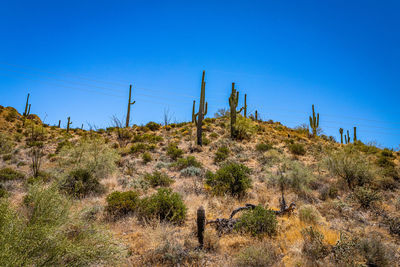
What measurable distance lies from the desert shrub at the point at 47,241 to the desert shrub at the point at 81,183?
3.93 meters

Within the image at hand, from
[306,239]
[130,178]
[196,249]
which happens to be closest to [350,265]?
[306,239]

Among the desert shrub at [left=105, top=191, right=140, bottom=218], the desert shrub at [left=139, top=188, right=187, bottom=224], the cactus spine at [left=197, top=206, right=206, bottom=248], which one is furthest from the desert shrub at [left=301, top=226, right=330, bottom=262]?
the desert shrub at [left=105, top=191, right=140, bottom=218]

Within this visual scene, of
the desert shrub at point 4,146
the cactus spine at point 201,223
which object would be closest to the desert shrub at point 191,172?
the cactus spine at point 201,223

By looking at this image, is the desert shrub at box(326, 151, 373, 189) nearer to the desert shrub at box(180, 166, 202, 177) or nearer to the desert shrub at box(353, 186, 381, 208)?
the desert shrub at box(353, 186, 381, 208)

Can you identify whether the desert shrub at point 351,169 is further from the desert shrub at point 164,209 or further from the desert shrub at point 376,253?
the desert shrub at point 164,209

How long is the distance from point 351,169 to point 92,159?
10858 mm

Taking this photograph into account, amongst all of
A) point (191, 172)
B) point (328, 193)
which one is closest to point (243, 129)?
point (191, 172)

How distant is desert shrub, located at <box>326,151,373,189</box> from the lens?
8.59 m

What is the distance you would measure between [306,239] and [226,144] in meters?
13.3

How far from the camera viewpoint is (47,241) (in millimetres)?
2973

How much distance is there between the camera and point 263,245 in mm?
4098

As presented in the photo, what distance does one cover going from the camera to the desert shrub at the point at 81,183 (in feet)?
25.5

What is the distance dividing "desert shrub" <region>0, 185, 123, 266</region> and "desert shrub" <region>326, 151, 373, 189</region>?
9022 mm

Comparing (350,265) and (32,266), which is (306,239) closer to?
(350,265)
